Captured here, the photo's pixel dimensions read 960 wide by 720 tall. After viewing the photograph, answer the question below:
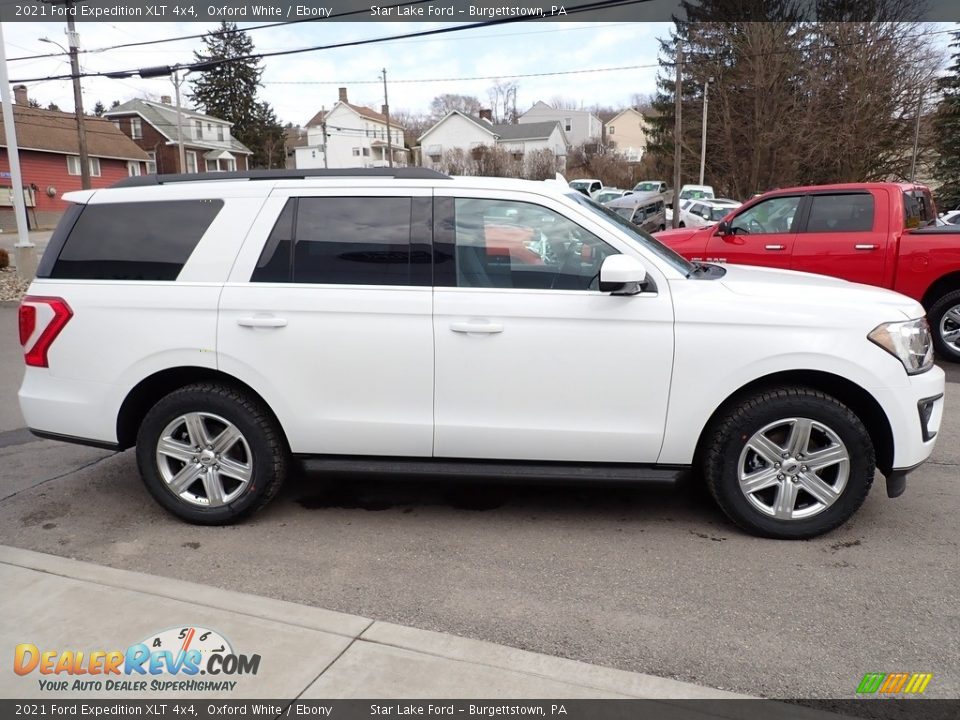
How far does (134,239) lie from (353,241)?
1285 mm

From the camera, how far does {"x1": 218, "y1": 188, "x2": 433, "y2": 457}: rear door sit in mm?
3842

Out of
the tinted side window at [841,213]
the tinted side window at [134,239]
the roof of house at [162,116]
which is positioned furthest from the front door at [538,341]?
the roof of house at [162,116]

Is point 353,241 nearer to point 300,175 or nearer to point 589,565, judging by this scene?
point 300,175

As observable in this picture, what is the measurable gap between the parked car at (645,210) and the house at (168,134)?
44.7 meters

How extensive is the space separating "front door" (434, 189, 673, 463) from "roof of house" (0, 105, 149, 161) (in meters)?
44.9

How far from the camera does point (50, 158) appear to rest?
143 ft

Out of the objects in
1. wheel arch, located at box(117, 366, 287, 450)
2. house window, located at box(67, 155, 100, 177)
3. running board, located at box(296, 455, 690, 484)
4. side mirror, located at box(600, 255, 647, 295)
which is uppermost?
house window, located at box(67, 155, 100, 177)

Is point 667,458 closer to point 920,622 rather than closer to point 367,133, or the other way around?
point 920,622

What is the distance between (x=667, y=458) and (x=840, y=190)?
6158mm

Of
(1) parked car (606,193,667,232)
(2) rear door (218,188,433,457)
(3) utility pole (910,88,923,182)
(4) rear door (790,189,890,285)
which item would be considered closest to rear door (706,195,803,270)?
(4) rear door (790,189,890,285)

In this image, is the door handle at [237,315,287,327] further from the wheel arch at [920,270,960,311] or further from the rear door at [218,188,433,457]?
the wheel arch at [920,270,960,311]

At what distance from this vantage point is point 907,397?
364 cm

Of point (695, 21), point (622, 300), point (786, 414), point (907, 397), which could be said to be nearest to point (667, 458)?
point (786, 414)

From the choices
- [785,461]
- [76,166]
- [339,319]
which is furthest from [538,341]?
[76,166]
